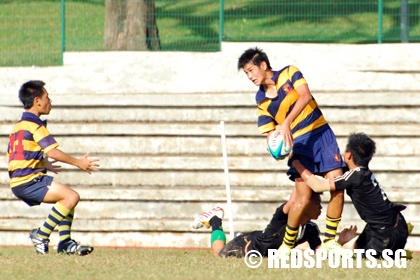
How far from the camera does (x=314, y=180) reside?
9.02 m

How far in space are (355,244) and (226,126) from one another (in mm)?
4174

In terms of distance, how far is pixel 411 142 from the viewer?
12727 mm

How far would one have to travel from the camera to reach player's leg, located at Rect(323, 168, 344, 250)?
912 centimetres

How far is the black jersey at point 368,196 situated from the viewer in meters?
8.95

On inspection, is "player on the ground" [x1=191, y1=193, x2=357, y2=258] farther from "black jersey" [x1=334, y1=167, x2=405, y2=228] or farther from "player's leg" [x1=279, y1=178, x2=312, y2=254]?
"black jersey" [x1=334, y1=167, x2=405, y2=228]

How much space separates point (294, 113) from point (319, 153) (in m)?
0.56

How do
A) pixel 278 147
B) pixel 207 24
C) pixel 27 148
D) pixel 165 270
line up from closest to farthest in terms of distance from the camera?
pixel 165 270, pixel 278 147, pixel 27 148, pixel 207 24

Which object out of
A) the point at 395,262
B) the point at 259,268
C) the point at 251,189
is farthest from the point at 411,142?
the point at 259,268

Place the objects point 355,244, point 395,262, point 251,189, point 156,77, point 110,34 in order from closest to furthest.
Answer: point 395,262 < point 355,244 < point 251,189 < point 156,77 < point 110,34

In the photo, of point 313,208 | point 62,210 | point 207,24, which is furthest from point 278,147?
point 207,24

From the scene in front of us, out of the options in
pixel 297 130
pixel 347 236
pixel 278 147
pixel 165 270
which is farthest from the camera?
pixel 347 236

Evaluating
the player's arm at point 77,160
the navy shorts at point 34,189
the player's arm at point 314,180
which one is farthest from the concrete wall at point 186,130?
the player's arm at point 314,180

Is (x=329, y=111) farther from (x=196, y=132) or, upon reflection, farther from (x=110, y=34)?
(x=110, y=34)
